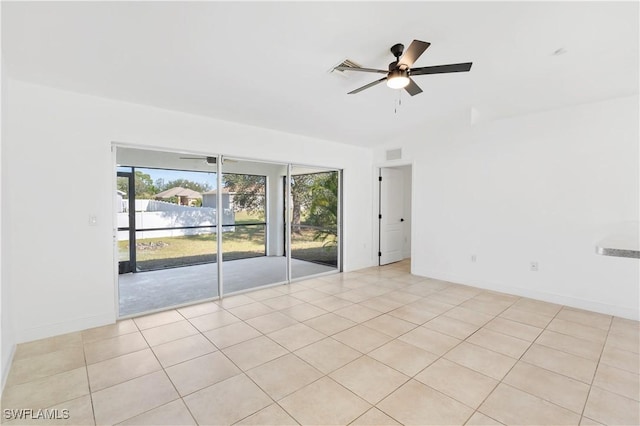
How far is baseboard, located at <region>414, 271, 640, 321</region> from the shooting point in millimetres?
3554

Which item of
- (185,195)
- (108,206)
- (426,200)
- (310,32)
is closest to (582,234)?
(426,200)

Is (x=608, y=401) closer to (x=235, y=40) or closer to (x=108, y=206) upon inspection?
(x=235, y=40)

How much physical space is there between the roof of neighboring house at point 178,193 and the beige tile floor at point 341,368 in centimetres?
170

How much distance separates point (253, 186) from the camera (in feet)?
17.6

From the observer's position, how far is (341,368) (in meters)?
2.46

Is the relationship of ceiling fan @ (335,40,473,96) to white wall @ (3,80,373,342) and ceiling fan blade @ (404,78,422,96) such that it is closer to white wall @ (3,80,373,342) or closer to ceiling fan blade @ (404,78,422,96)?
ceiling fan blade @ (404,78,422,96)

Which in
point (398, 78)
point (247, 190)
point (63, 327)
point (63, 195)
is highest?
point (398, 78)

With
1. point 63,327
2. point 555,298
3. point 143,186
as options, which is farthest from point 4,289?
point 555,298

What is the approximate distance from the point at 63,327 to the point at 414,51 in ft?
14.3

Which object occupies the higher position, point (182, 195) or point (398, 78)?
point (398, 78)

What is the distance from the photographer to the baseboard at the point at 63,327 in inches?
113

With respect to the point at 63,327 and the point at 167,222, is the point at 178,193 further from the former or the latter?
the point at 63,327

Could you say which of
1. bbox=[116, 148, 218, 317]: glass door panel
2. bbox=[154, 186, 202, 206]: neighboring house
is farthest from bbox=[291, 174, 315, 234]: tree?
bbox=[154, 186, 202, 206]: neighboring house

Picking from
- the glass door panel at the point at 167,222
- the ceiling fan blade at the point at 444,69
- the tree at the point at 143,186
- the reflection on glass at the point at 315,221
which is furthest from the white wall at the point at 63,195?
the ceiling fan blade at the point at 444,69
